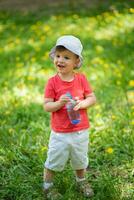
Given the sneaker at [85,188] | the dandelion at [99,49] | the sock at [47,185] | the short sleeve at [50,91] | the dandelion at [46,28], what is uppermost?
the dandelion at [46,28]

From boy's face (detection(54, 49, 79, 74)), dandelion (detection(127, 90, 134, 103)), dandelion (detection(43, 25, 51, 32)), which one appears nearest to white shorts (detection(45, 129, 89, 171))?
boy's face (detection(54, 49, 79, 74))

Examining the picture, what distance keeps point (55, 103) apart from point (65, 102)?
0.28ft

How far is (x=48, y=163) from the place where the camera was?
11.4ft

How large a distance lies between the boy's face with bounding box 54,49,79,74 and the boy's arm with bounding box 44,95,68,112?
Result: 223mm

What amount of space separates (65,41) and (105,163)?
4.48 feet

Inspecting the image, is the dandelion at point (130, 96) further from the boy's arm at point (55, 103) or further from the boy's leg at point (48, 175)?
the boy's arm at point (55, 103)

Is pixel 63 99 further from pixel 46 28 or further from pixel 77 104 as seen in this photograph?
pixel 46 28

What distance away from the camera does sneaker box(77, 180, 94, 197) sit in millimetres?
3577

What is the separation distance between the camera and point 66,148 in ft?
10.9

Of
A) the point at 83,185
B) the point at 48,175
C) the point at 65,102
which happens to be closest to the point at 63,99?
the point at 65,102

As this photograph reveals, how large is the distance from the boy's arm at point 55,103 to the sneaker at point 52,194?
0.68 meters

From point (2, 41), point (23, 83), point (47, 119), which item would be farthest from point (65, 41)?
point (2, 41)

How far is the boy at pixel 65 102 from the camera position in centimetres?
325

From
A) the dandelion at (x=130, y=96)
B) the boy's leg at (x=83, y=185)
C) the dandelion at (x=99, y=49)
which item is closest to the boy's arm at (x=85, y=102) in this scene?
the boy's leg at (x=83, y=185)
